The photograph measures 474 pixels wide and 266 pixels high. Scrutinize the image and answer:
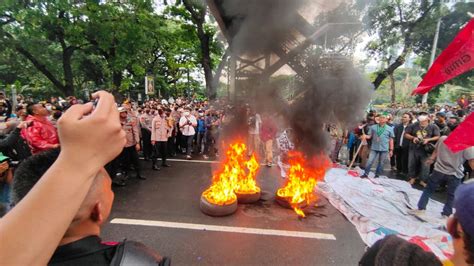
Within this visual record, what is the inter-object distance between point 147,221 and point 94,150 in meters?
4.42

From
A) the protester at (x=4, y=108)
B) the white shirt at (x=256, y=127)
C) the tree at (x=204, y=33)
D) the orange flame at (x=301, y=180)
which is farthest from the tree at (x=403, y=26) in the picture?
the protester at (x=4, y=108)

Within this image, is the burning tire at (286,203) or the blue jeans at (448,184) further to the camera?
the burning tire at (286,203)

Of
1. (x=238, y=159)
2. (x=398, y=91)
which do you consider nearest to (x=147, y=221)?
(x=238, y=159)

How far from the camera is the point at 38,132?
4496 mm

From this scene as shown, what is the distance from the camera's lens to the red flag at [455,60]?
2264mm

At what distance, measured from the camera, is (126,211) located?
4.91 meters

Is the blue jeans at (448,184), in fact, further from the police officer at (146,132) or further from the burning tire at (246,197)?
the police officer at (146,132)

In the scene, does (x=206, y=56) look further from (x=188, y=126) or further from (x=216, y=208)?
(x=216, y=208)

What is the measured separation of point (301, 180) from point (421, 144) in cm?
401

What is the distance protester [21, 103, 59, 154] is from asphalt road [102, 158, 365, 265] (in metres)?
1.75

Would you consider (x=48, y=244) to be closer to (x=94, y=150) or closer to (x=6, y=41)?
(x=94, y=150)

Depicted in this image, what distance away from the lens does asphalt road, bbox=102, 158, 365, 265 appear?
143 inches

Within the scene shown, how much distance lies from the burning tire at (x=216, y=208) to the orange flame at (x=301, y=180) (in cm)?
117

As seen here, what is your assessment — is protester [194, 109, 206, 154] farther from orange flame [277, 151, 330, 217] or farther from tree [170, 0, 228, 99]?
orange flame [277, 151, 330, 217]
